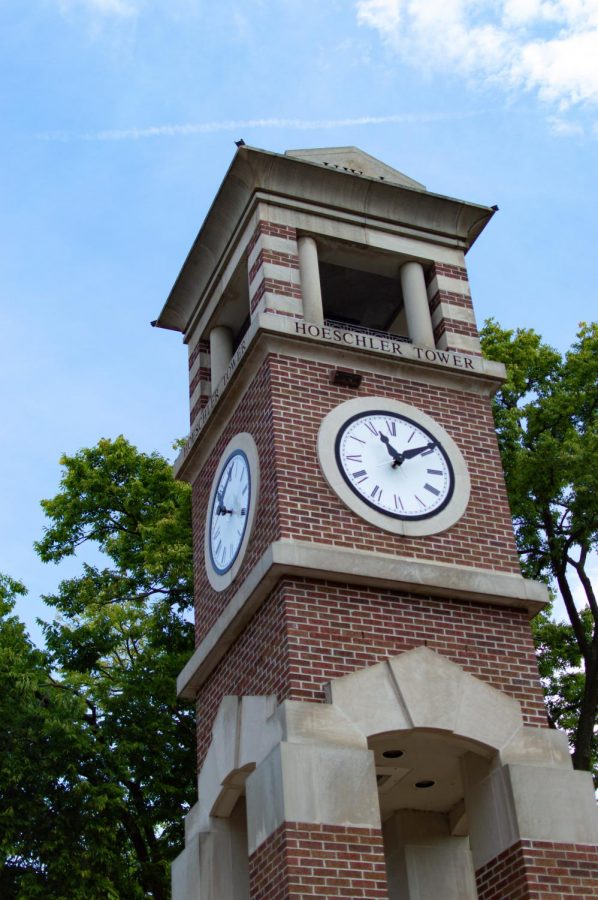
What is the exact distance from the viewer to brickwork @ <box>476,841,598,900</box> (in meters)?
10.2

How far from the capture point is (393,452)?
12773 millimetres

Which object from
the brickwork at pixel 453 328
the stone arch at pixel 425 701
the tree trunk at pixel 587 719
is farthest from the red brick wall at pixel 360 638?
the tree trunk at pixel 587 719

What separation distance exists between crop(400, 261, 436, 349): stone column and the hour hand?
5.45 feet

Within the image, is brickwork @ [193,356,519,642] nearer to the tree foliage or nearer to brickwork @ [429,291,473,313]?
brickwork @ [429,291,473,313]

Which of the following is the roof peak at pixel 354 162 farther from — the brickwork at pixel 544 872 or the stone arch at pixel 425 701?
the brickwork at pixel 544 872

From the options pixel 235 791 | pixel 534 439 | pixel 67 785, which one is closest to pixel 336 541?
pixel 235 791

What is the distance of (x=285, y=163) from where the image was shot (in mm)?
14547

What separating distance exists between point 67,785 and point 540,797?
8.21 metres

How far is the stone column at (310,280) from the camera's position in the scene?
1382 centimetres

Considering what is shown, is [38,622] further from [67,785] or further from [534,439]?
[534,439]

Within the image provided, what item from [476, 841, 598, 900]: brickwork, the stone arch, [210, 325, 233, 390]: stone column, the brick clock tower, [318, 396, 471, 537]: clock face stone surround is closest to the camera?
[476, 841, 598, 900]: brickwork

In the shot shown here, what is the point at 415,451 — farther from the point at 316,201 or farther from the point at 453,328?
the point at 316,201

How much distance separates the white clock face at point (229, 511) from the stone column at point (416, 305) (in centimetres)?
255

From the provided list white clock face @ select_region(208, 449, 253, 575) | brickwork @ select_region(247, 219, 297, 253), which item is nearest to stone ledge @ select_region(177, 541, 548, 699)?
white clock face @ select_region(208, 449, 253, 575)
